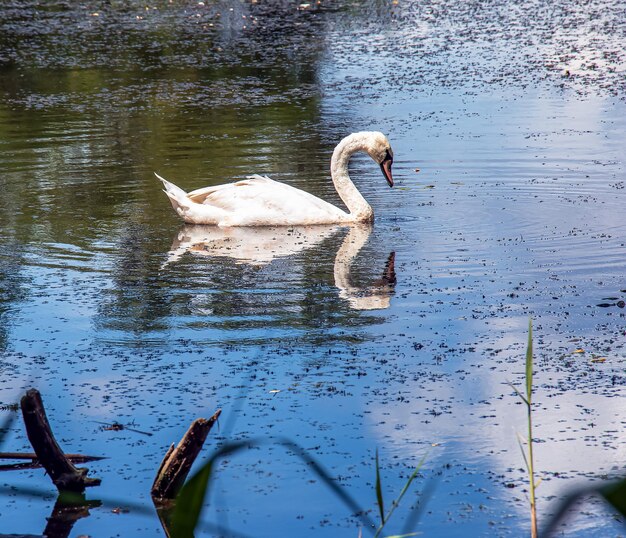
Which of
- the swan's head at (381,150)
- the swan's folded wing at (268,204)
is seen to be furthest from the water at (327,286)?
the swan's head at (381,150)

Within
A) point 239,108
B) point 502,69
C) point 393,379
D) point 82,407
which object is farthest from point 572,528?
point 502,69

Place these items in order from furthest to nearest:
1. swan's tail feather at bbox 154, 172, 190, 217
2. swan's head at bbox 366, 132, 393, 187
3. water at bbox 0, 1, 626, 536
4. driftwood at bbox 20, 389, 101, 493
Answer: swan's head at bbox 366, 132, 393, 187, swan's tail feather at bbox 154, 172, 190, 217, water at bbox 0, 1, 626, 536, driftwood at bbox 20, 389, 101, 493

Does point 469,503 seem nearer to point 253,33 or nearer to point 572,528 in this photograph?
point 572,528

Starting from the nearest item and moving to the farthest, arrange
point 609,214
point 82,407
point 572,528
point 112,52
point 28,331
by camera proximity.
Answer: point 572,528, point 82,407, point 28,331, point 609,214, point 112,52

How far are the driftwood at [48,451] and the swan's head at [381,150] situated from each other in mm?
7055

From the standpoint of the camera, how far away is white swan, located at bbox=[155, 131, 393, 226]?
11016 mm

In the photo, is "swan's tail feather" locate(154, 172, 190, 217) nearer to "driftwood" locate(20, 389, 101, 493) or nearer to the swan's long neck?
the swan's long neck

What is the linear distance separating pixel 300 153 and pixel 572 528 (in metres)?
9.62

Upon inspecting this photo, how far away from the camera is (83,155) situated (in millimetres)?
14203

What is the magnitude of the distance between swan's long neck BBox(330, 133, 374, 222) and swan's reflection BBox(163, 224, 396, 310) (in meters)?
0.14

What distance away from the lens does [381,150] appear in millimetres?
11844

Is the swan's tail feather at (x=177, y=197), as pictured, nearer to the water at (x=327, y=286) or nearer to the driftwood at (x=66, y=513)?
the water at (x=327, y=286)

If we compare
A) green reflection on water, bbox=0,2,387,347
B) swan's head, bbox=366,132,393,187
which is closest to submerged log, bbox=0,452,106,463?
green reflection on water, bbox=0,2,387,347

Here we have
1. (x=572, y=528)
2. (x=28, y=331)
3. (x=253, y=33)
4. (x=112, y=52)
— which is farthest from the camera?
(x=253, y=33)
